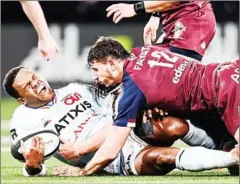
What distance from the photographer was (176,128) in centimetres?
523

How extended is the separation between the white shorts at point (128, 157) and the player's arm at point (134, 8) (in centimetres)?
73

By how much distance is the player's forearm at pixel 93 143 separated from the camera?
5.27m

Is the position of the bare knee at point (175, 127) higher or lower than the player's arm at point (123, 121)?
lower

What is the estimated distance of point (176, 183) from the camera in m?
4.73

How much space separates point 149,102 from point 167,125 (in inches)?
10.0

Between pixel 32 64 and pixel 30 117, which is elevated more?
pixel 30 117

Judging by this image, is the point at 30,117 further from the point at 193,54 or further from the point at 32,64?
the point at 32,64

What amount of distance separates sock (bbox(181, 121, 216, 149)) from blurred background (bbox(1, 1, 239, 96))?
15.2ft

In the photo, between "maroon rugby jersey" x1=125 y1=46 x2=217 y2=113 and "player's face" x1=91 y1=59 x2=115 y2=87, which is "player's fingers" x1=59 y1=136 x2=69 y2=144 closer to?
"player's face" x1=91 y1=59 x2=115 y2=87

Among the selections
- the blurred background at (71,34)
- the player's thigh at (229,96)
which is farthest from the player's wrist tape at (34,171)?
the blurred background at (71,34)

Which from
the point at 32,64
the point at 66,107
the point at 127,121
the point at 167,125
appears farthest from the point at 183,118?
the point at 32,64

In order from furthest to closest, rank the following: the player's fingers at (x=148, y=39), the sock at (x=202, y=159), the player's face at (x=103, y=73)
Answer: the player's fingers at (x=148, y=39)
the player's face at (x=103, y=73)
the sock at (x=202, y=159)

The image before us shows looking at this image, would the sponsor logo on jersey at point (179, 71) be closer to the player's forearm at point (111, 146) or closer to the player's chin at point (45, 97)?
the player's forearm at point (111, 146)

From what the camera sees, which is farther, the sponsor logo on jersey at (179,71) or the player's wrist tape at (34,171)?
the player's wrist tape at (34,171)
